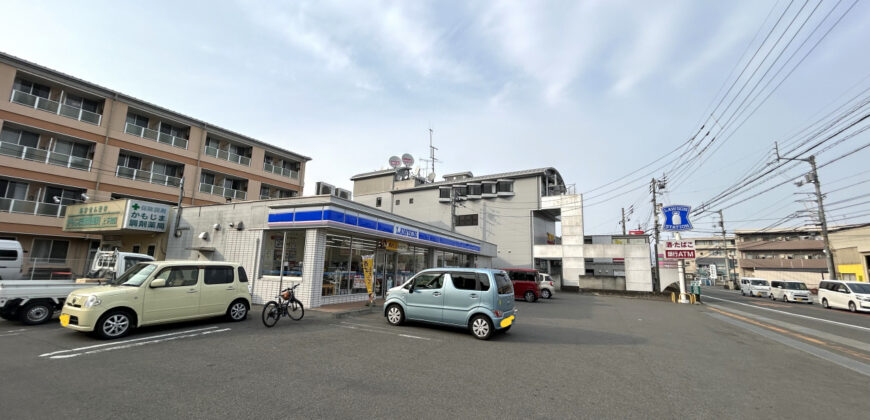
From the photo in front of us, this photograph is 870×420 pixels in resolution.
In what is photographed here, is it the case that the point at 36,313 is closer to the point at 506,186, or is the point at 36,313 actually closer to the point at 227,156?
the point at 227,156

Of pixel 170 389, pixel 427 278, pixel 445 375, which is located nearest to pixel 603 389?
A: pixel 445 375

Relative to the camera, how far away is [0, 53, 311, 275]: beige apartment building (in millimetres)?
18078

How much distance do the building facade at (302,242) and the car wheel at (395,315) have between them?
12.6 ft

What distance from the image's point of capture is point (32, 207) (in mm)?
18484

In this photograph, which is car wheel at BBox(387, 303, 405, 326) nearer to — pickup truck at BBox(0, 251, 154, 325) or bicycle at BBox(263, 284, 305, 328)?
bicycle at BBox(263, 284, 305, 328)

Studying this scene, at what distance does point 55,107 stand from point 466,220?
1248 inches

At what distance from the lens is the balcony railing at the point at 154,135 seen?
72.2 feet

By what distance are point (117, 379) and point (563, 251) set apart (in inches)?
1241

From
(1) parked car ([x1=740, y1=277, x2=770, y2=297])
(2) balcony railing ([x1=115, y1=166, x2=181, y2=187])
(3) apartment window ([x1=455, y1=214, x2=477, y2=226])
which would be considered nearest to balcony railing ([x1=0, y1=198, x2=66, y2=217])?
(2) balcony railing ([x1=115, y1=166, x2=181, y2=187])

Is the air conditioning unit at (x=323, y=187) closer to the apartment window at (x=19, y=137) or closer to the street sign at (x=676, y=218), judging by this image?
the apartment window at (x=19, y=137)

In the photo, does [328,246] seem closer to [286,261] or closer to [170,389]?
[286,261]

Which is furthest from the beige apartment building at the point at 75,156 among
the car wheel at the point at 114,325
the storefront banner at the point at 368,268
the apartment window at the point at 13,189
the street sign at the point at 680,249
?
the street sign at the point at 680,249

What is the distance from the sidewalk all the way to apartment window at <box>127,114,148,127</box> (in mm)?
21806

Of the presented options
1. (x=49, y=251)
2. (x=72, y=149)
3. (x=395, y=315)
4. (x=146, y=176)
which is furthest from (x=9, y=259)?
(x=395, y=315)
